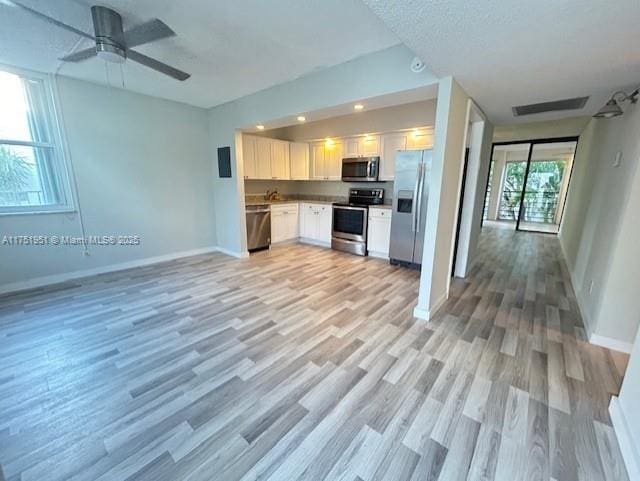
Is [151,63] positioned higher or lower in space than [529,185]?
higher

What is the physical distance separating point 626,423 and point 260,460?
A: 1.98 metres

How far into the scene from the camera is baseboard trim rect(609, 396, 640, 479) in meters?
1.25

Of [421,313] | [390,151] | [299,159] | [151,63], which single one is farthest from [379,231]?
[151,63]

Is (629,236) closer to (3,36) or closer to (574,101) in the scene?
(574,101)

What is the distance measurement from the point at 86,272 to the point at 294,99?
12.7ft

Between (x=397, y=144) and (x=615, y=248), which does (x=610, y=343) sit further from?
(x=397, y=144)

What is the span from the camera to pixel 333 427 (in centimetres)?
150

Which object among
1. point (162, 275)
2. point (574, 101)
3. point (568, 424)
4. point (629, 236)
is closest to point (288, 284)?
point (162, 275)

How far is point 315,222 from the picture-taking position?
18.6 feet

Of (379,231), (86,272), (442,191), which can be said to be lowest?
(86,272)

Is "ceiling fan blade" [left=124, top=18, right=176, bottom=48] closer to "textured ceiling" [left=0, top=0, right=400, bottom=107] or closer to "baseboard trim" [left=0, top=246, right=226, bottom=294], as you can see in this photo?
"textured ceiling" [left=0, top=0, right=400, bottom=107]

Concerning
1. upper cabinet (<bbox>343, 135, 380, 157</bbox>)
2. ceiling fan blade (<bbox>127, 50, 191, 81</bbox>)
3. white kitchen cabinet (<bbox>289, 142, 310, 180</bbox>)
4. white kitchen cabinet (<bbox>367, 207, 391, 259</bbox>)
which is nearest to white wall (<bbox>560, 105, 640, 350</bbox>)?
white kitchen cabinet (<bbox>367, 207, 391, 259</bbox>)

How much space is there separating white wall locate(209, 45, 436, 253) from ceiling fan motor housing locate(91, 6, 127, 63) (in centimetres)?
185

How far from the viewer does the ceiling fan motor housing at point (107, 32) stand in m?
2.02
